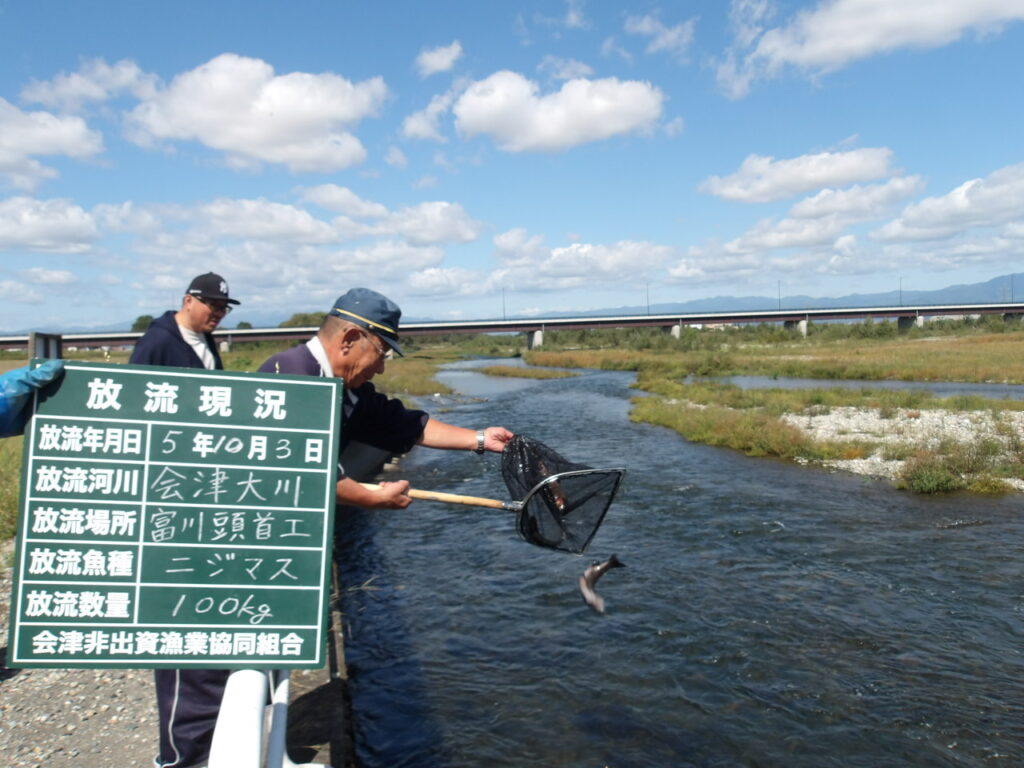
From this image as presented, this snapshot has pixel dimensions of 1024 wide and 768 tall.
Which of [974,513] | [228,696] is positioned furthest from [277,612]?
[974,513]

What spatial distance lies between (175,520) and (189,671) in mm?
1324

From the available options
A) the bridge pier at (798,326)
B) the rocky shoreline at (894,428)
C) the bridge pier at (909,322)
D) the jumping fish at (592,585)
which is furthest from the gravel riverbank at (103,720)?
the bridge pier at (909,322)

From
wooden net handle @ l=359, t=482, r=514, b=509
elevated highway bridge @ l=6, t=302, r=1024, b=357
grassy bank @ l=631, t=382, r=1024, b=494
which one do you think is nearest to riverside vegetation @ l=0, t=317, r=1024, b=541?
grassy bank @ l=631, t=382, r=1024, b=494

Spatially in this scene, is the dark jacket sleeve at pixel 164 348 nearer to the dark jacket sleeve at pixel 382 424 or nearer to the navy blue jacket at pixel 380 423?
the navy blue jacket at pixel 380 423

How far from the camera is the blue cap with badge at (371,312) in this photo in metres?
3.62

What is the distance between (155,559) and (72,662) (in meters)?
0.47

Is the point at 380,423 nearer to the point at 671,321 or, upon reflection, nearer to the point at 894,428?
the point at 894,428

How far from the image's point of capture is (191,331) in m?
4.64

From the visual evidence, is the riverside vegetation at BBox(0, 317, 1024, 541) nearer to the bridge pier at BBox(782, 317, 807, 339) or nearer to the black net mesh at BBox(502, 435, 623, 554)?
the black net mesh at BBox(502, 435, 623, 554)

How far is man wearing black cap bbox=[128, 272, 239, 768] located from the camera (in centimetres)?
375

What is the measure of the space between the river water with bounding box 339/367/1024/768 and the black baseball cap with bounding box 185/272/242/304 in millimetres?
4304

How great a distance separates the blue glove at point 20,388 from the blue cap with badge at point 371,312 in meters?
1.30

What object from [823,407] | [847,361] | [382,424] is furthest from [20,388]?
[847,361]

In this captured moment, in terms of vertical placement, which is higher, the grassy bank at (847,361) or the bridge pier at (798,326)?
the bridge pier at (798,326)
